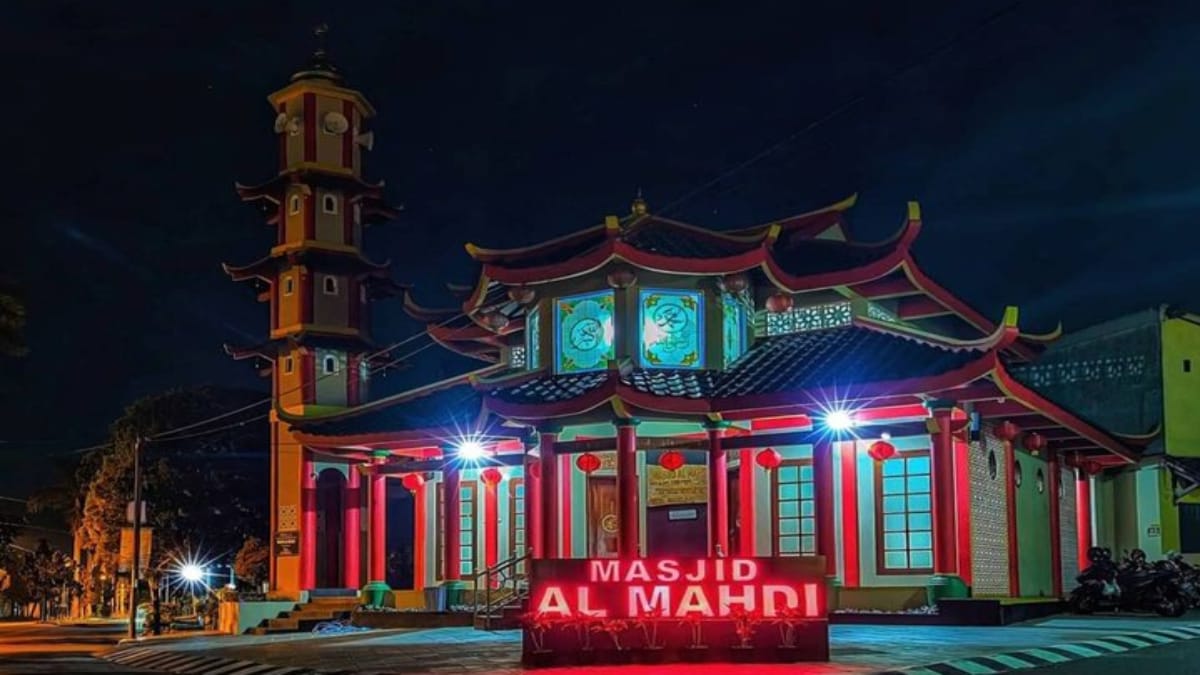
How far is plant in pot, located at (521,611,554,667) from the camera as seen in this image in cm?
1472

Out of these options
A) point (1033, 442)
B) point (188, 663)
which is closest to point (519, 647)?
point (188, 663)

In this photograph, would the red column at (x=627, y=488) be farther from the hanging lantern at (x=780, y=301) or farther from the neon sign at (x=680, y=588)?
the neon sign at (x=680, y=588)

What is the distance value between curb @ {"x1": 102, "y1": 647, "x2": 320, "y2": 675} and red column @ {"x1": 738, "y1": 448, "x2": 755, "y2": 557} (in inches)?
331

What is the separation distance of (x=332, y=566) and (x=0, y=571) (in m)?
24.0

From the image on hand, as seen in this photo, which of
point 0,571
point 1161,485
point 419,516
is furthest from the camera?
point 0,571

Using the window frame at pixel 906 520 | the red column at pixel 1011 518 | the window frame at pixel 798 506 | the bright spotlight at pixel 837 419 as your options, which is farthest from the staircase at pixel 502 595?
the red column at pixel 1011 518

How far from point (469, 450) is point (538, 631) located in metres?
9.64

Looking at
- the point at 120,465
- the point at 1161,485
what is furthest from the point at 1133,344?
the point at 120,465

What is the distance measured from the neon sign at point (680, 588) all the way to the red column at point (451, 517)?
981cm

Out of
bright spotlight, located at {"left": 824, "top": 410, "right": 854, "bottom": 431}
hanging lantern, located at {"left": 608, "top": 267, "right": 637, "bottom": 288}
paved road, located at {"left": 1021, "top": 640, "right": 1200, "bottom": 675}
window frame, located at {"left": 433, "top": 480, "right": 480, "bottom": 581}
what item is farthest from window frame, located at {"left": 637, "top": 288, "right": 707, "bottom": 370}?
paved road, located at {"left": 1021, "top": 640, "right": 1200, "bottom": 675}

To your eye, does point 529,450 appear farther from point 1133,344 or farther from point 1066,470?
point 1133,344

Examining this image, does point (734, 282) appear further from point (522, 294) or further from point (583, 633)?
point (583, 633)

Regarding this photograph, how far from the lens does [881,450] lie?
20.8 m

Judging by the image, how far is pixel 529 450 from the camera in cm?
2352
